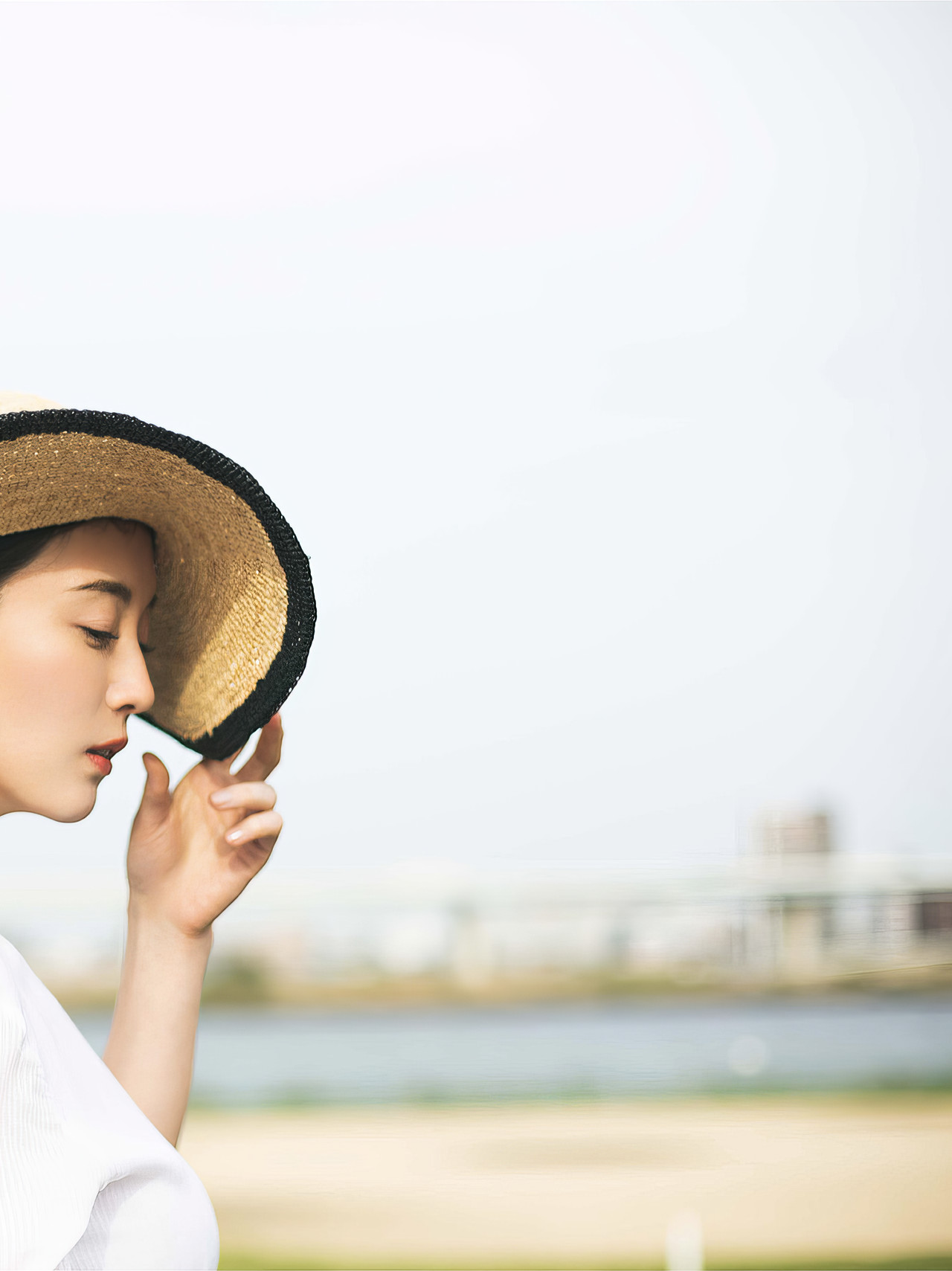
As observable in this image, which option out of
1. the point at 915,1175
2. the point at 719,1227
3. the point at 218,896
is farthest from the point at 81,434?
the point at 915,1175

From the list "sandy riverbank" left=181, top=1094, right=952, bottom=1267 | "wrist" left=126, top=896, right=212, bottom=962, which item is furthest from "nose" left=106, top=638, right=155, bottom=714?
"sandy riverbank" left=181, top=1094, right=952, bottom=1267

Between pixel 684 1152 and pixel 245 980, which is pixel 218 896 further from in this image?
pixel 245 980

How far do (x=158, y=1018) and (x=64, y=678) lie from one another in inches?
13.3

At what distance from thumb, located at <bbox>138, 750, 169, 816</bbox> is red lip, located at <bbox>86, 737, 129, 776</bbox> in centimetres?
16

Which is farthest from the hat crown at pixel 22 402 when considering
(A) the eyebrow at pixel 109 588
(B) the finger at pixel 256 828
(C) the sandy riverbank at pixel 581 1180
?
(C) the sandy riverbank at pixel 581 1180

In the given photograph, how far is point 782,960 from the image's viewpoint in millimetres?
23578

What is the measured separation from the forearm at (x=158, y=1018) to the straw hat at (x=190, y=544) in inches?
6.2

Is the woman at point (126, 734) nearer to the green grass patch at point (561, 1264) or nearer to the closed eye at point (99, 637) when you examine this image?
the closed eye at point (99, 637)

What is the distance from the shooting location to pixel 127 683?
34.1 inches

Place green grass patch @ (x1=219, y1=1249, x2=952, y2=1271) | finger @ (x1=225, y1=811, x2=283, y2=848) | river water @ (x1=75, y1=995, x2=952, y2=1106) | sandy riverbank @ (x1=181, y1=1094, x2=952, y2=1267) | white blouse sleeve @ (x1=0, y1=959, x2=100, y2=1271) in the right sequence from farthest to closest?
river water @ (x1=75, y1=995, x2=952, y2=1106), sandy riverbank @ (x1=181, y1=1094, x2=952, y2=1267), green grass patch @ (x1=219, y1=1249, x2=952, y2=1271), finger @ (x1=225, y1=811, x2=283, y2=848), white blouse sleeve @ (x1=0, y1=959, x2=100, y2=1271)

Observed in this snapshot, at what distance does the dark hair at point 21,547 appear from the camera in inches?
33.7

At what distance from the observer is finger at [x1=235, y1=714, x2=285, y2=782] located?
3.48ft

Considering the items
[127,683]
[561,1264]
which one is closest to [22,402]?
[127,683]

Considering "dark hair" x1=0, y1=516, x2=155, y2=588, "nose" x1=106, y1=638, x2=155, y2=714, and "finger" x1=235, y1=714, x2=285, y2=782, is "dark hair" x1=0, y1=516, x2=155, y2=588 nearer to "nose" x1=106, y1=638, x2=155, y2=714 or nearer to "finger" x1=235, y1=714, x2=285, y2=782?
"nose" x1=106, y1=638, x2=155, y2=714
